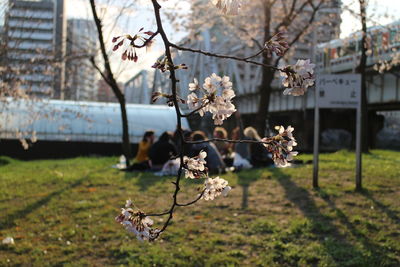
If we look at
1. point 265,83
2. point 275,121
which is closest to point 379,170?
point 265,83

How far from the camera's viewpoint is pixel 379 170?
11.2 meters

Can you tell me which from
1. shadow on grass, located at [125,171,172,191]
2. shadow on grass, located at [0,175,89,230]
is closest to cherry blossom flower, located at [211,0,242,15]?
shadow on grass, located at [0,175,89,230]

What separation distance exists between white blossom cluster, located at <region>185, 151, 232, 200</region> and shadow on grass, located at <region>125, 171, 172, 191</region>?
7.45 meters

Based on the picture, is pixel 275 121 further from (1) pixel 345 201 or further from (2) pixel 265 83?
(1) pixel 345 201

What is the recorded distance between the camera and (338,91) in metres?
8.69

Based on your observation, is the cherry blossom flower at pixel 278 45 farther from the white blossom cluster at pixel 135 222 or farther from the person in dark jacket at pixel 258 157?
the person in dark jacket at pixel 258 157

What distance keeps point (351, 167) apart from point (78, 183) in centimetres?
612

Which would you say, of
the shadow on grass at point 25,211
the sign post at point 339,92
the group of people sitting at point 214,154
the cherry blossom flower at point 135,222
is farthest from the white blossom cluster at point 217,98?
the group of people sitting at point 214,154

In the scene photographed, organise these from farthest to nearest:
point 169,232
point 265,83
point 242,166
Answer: point 265,83 < point 242,166 < point 169,232

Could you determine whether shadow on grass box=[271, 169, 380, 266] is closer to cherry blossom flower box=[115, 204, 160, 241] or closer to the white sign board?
the white sign board

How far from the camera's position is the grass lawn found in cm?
549

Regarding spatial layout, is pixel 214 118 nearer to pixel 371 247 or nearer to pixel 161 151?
pixel 371 247

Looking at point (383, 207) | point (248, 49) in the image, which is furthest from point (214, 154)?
point (248, 49)

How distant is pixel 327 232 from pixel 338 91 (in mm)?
3192
